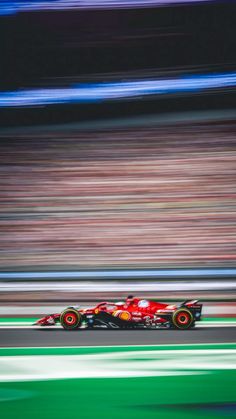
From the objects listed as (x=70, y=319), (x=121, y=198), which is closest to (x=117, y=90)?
(x=121, y=198)

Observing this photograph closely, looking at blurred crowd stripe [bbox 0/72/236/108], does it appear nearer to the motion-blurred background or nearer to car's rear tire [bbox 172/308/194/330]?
the motion-blurred background

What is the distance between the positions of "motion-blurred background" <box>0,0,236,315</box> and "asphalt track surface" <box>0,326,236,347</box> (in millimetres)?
1499

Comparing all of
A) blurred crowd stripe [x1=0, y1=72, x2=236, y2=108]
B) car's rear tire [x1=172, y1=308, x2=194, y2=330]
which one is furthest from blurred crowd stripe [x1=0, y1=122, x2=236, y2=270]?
car's rear tire [x1=172, y1=308, x2=194, y2=330]

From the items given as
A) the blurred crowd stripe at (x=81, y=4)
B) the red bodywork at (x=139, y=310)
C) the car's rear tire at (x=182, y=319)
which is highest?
the blurred crowd stripe at (x=81, y=4)

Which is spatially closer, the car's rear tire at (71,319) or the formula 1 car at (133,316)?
the formula 1 car at (133,316)

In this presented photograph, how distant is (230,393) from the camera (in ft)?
9.42

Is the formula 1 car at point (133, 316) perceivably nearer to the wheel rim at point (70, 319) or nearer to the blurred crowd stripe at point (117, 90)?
the wheel rim at point (70, 319)

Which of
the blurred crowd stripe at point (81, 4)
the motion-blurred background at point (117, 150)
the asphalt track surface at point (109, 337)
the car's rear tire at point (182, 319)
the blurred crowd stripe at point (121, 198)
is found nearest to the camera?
the asphalt track surface at point (109, 337)

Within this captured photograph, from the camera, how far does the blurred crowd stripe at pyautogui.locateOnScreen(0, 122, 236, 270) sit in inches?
275

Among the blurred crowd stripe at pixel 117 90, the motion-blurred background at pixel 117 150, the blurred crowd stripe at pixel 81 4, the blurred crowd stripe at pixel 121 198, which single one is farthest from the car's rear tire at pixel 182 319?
the blurred crowd stripe at pixel 81 4

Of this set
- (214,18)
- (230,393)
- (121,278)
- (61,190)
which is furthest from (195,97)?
(230,393)

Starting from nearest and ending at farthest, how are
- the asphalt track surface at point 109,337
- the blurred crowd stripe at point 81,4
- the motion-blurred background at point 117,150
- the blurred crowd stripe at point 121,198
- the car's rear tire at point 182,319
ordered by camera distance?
the asphalt track surface at point 109,337 → the car's rear tire at point 182,319 → the motion-blurred background at point 117,150 → the blurred crowd stripe at point 121,198 → the blurred crowd stripe at point 81,4

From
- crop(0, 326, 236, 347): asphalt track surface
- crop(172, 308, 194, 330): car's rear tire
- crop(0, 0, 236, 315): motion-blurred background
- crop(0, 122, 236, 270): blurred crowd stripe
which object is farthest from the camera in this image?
crop(0, 122, 236, 270): blurred crowd stripe

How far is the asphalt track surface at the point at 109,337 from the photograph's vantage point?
13.1 feet
